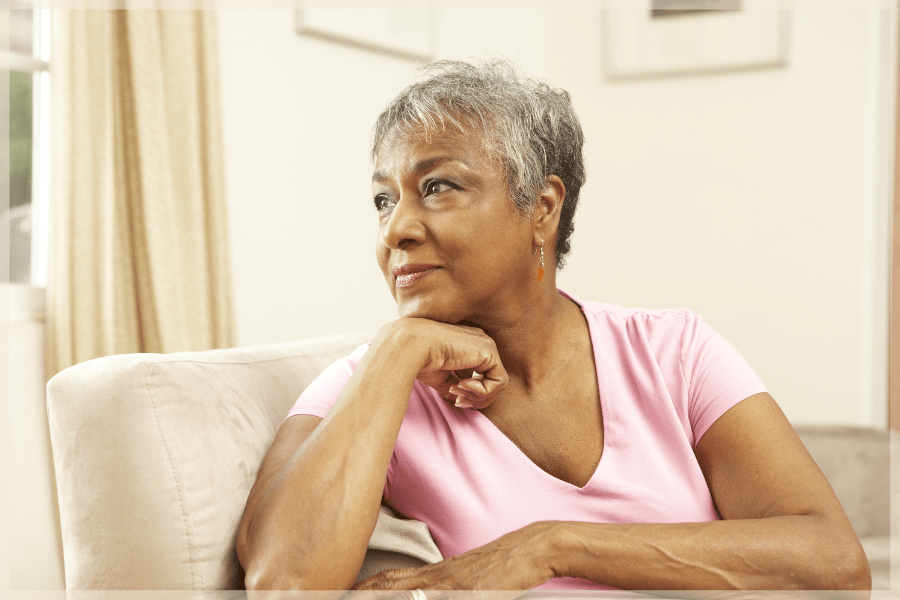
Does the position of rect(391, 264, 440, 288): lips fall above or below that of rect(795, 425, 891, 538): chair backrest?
above

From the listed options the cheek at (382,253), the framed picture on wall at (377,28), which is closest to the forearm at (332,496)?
the cheek at (382,253)

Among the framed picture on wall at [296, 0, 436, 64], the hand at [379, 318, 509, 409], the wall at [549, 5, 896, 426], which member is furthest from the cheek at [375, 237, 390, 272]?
the wall at [549, 5, 896, 426]

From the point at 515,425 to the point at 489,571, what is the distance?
0.34 metres

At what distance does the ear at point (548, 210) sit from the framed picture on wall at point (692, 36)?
2171 millimetres

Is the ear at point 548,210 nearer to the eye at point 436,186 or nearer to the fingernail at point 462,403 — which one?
the eye at point 436,186

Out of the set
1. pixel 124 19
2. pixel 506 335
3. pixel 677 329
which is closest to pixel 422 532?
pixel 506 335

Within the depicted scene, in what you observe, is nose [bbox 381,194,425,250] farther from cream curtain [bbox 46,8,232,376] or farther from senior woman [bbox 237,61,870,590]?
cream curtain [bbox 46,8,232,376]

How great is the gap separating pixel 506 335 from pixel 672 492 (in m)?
0.40

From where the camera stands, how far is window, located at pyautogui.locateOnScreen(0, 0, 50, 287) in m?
2.14

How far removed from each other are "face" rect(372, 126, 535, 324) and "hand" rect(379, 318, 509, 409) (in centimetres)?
A: 5

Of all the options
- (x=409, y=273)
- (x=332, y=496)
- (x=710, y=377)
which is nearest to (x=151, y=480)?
(x=332, y=496)

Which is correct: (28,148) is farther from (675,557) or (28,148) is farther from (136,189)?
(675,557)

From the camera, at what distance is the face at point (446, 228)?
1.24m

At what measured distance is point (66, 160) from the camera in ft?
6.68
